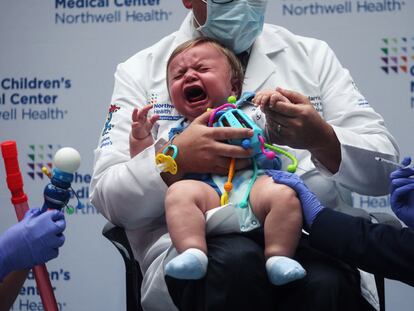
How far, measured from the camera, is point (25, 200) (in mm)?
1722

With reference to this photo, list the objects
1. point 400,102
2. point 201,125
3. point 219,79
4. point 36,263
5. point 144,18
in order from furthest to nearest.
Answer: point 144,18, point 400,102, point 219,79, point 201,125, point 36,263

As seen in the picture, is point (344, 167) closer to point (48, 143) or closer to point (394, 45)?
point (394, 45)

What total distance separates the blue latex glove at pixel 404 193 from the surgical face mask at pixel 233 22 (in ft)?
2.50

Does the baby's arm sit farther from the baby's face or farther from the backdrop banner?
the backdrop banner

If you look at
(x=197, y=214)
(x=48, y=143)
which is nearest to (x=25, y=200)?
(x=197, y=214)

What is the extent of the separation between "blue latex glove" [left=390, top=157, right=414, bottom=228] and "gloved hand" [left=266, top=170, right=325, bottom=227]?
185 millimetres

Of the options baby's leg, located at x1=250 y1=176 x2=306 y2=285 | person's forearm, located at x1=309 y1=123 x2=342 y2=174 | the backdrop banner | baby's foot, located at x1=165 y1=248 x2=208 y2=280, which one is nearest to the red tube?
baby's foot, located at x1=165 y1=248 x2=208 y2=280

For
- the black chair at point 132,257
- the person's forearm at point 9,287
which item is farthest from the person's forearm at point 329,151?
the person's forearm at point 9,287

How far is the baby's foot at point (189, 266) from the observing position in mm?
1395

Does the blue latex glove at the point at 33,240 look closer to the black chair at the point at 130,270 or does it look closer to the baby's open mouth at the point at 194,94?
the black chair at the point at 130,270

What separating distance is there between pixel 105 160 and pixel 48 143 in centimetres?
144

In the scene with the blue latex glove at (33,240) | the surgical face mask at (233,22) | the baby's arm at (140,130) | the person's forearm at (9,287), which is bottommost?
the person's forearm at (9,287)

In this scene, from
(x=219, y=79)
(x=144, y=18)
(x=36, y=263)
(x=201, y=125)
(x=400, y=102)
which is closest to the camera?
(x=36, y=263)

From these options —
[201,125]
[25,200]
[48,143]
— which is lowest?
[48,143]
